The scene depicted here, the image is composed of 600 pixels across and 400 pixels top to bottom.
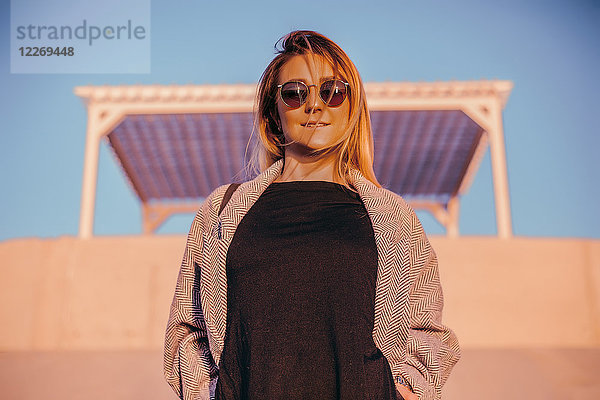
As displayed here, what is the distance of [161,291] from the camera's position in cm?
457

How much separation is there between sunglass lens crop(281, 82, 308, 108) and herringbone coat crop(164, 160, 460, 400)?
22 cm

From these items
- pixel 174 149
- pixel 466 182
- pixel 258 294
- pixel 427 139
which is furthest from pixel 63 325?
pixel 466 182

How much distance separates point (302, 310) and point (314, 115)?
1.63 feet

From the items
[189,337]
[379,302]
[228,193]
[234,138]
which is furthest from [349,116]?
[234,138]

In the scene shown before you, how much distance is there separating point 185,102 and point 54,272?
16.0 feet

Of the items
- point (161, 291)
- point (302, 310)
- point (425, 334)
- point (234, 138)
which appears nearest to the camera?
point (302, 310)

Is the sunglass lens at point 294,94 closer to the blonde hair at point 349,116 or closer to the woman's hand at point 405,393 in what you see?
the blonde hair at point 349,116

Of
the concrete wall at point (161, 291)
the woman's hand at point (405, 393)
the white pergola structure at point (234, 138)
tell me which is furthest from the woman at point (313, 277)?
the white pergola structure at point (234, 138)

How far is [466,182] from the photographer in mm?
12000

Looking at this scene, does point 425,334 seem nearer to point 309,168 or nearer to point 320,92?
point 309,168

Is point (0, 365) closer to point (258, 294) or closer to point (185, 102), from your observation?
point (258, 294)

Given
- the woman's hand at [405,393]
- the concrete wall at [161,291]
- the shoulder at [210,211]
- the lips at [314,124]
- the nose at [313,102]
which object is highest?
the nose at [313,102]

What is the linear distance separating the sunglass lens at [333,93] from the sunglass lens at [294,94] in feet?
0.15

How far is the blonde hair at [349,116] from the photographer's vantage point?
1471 mm
